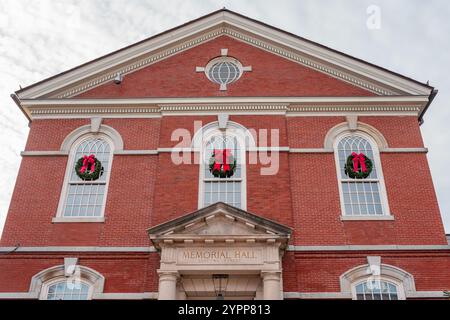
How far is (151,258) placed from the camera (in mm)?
12953

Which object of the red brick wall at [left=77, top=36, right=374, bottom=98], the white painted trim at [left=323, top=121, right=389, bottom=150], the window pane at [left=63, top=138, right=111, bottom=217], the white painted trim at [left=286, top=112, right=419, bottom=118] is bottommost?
the window pane at [left=63, top=138, right=111, bottom=217]

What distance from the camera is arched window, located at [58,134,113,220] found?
46.0 feet

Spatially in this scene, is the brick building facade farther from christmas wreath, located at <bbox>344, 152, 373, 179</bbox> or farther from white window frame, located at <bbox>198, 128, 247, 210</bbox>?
christmas wreath, located at <bbox>344, 152, 373, 179</bbox>

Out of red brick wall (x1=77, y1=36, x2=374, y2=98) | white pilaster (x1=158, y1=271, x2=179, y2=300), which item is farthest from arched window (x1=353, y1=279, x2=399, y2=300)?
red brick wall (x1=77, y1=36, x2=374, y2=98)

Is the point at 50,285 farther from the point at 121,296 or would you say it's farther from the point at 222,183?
the point at 222,183

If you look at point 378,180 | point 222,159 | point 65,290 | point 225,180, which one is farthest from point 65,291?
point 378,180

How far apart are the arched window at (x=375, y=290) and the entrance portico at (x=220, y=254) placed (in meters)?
2.28

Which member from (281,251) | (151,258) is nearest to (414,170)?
(281,251)

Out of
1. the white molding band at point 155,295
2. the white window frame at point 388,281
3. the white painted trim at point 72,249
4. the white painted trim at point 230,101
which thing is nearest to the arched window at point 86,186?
the white painted trim at point 72,249

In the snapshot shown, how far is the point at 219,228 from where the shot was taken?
12.5 metres

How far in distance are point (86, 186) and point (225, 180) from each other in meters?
4.46

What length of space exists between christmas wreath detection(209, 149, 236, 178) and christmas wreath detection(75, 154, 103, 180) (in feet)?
11.9

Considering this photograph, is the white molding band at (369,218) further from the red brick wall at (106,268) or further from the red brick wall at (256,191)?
the red brick wall at (106,268)

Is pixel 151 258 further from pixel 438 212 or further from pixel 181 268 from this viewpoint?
pixel 438 212
